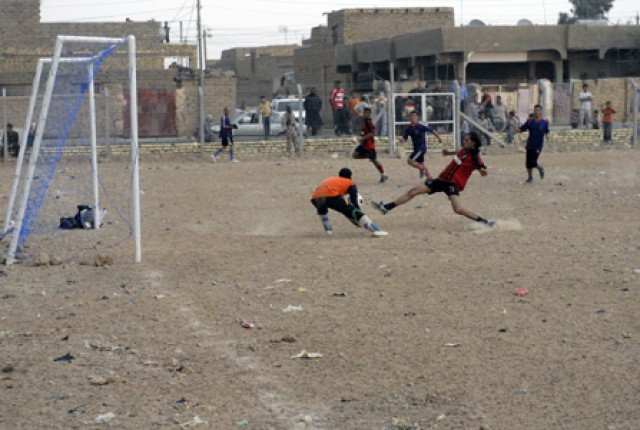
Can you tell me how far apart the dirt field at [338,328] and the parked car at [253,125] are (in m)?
16.7

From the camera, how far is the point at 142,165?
27828 millimetres

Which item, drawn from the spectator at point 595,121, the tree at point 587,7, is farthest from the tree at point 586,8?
the spectator at point 595,121

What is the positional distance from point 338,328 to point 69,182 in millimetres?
14291

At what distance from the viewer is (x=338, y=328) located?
8.82 m

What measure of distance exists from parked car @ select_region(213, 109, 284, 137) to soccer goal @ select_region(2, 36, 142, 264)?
9.71 meters

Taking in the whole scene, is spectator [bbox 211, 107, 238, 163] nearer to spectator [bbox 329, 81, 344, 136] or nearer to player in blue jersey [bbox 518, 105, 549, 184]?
spectator [bbox 329, 81, 344, 136]

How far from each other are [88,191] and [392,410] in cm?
1526

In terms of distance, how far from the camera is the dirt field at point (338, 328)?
6664mm

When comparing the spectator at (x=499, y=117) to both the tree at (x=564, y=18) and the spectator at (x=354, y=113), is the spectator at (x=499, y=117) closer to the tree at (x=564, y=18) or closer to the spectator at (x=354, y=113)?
the spectator at (x=354, y=113)

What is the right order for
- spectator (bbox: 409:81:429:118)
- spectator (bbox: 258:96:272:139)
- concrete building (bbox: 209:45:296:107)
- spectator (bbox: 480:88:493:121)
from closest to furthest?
spectator (bbox: 409:81:429:118) → spectator (bbox: 480:88:493:121) → spectator (bbox: 258:96:272:139) → concrete building (bbox: 209:45:296:107)

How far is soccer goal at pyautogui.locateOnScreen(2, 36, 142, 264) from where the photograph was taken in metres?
12.3

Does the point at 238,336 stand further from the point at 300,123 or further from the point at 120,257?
the point at 300,123

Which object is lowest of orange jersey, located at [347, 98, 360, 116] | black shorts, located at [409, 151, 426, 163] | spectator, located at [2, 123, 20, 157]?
black shorts, located at [409, 151, 426, 163]

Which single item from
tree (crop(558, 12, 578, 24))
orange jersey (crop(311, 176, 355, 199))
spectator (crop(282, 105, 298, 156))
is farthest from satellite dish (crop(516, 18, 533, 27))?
tree (crop(558, 12, 578, 24))
